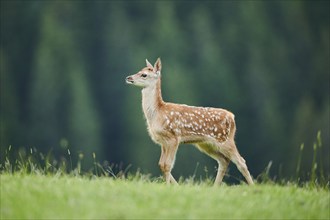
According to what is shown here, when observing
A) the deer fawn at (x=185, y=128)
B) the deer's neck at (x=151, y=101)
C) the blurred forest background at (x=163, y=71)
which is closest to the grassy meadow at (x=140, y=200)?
the deer fawn at (x=185, y=128)

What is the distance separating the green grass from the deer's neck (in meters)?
2.23

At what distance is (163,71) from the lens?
180ft

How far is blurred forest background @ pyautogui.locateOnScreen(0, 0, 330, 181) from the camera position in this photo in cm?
5048

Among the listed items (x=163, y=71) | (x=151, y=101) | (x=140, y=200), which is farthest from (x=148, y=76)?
(x=163, y=71)

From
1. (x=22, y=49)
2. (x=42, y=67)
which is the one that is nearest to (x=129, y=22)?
(x=22, y=49)

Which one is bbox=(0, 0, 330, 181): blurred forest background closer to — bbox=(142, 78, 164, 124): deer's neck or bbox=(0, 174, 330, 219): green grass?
bbox=(142, 78, 164, 124): deer's neck

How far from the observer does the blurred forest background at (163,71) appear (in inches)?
1988

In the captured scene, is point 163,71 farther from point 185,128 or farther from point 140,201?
point 140,201

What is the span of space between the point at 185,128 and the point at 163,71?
142 ft

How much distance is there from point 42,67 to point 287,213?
48515mm

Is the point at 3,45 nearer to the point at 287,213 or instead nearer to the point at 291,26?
the point at 291,26

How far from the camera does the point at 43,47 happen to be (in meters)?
61.0

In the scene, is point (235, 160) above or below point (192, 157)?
above

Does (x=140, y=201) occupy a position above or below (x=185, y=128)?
below
